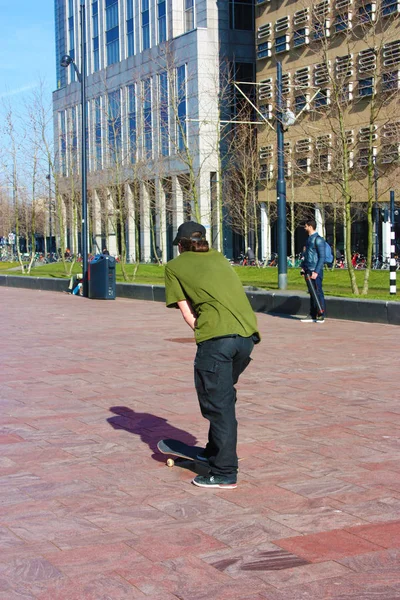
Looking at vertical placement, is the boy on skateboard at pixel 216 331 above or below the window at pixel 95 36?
below

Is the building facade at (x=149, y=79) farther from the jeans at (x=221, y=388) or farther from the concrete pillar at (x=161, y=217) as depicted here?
the jeans at (x=221, y=388)

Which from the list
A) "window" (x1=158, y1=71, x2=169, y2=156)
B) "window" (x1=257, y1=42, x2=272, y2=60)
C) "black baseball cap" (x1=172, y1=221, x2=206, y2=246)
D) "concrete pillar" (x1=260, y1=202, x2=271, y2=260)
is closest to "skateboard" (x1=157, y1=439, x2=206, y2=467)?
"black baseball cap" (x1=172, y1=221, x2=206, y2=246)

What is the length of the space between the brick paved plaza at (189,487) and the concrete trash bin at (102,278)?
14253 mm

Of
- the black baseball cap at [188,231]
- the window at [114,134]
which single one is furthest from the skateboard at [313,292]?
the window at [114,134]

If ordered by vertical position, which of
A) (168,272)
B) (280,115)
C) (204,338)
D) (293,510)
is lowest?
(293,510)

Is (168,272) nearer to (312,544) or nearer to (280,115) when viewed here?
(312,544)

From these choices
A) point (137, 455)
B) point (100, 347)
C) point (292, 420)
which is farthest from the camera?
point (100, 347)

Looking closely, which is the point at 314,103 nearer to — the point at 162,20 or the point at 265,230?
the point at 265,230

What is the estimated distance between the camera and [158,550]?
4.68 m

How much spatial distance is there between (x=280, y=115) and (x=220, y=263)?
19.9 m

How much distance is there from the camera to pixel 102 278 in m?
26.5

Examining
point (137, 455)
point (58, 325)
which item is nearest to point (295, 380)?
point (137, 455)

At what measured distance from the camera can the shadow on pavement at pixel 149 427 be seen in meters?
7.34

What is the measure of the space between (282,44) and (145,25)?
49.8 ft
